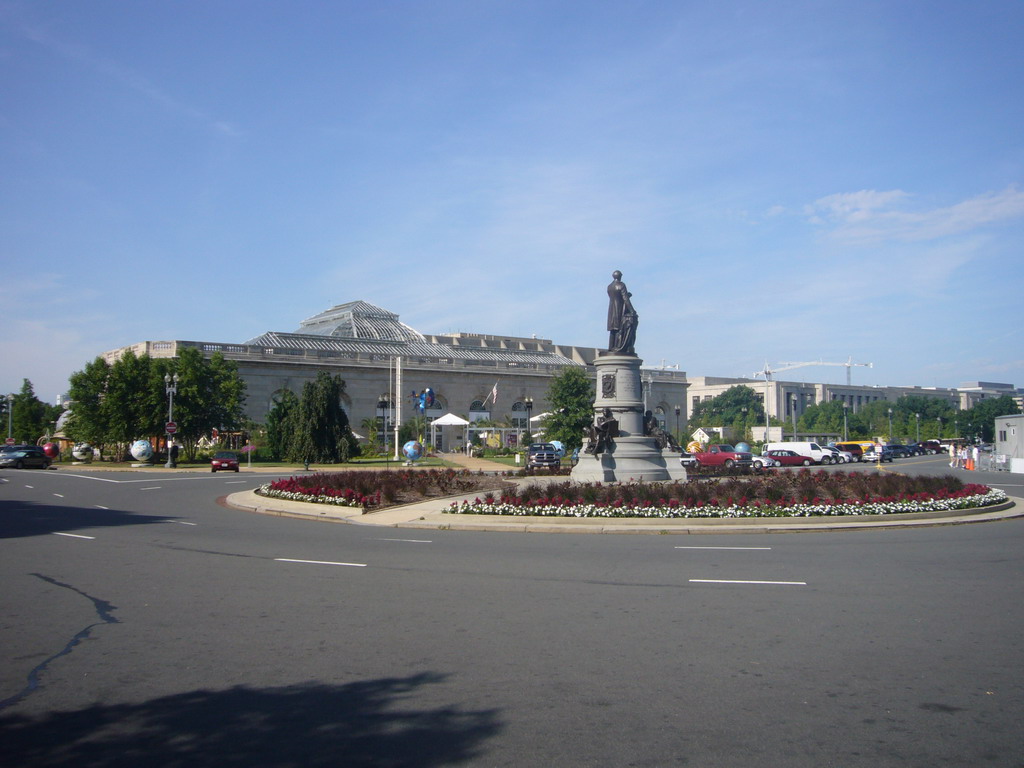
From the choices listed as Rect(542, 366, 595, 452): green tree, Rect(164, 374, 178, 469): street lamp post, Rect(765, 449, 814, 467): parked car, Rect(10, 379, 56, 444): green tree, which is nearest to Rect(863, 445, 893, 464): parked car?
Rect(765, 449, 814, 467): parked car

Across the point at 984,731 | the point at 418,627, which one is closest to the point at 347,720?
the point at 418,627

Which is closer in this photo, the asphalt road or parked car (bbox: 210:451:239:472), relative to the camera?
the asphalt road

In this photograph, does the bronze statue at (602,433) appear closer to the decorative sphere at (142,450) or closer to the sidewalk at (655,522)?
the sidewalk at (655,522)

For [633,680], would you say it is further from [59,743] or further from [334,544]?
[334,544]

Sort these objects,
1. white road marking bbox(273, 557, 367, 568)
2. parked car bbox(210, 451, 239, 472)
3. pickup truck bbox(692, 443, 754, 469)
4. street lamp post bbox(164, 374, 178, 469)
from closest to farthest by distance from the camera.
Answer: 1. white road marking bbox(273, 557, 367, 568)
2. parked car bbox(210, 451, 239, 472)
3. pickup truck bbox(692, 443, 754, 469)
4. street lamp post bbox(164, 374, 178, 469)

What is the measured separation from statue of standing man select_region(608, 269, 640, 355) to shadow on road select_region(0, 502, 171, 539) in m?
15.0

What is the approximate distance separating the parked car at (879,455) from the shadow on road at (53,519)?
5695 cm

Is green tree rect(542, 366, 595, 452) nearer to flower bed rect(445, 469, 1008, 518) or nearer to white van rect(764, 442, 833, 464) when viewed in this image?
white van rect(764, 442, 833, 464)

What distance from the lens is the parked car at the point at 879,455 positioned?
66.5m

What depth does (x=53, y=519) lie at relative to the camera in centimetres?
2100

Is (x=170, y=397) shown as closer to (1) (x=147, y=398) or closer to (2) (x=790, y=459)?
(1) (x=147, y=398)

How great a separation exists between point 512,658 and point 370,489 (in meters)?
18.6

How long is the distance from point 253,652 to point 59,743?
237cm

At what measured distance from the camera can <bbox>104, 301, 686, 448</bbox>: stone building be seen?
79.2 metres
